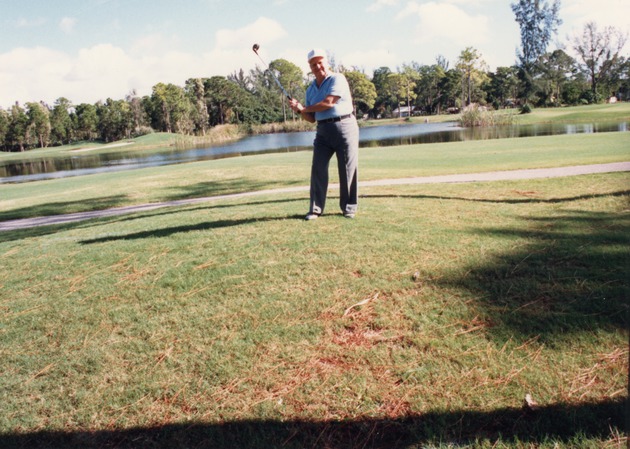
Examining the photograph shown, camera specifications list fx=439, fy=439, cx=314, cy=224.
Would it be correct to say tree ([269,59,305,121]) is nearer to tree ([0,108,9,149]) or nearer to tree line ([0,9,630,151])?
tree line ([0,9,630,151])

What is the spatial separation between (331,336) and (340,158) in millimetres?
3204

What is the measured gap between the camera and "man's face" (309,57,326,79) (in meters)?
5.66

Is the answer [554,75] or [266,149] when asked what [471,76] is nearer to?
[554,75]

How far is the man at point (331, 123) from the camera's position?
5.61 metres

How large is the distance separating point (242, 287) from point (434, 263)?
1.87m

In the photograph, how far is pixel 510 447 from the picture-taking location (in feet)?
6.93

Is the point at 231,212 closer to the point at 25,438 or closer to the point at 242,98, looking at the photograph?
the point at 25,438

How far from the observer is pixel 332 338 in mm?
3219

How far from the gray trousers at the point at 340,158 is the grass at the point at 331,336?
49cm

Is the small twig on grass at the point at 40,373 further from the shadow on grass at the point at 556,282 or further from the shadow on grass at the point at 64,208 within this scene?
the shadow on grass at the point at 64,208

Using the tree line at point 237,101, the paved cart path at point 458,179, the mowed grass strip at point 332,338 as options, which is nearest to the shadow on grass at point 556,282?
the mowed grass strip at point 332,338

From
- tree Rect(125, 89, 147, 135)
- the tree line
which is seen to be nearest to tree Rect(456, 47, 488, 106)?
the tree line

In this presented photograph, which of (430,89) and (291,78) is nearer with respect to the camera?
(291,78)

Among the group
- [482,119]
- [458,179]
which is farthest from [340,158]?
[482,119]
